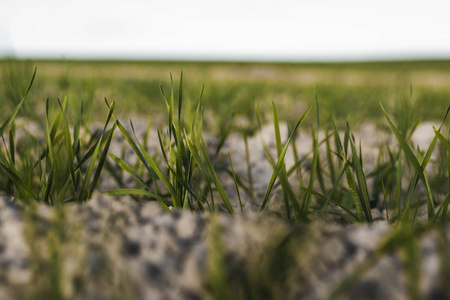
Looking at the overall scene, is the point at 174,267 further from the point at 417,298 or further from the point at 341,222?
the point at 341,222

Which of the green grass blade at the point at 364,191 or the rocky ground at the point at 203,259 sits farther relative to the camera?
the green grass blade at the point at 364,191

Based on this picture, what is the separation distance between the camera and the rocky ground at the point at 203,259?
434 millimetres

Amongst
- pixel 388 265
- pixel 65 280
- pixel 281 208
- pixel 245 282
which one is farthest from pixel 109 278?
pixel 281 208

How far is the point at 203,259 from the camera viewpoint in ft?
1.57

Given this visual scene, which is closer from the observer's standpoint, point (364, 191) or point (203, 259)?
point (203, 259)

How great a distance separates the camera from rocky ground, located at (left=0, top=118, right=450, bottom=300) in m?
0.43

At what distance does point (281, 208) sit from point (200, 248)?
0.43 m

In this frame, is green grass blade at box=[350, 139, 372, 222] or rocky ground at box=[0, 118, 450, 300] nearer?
rocky ground at box=[0, 118, 450, 300]

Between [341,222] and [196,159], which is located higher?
[196,159]

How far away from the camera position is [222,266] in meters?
0.43

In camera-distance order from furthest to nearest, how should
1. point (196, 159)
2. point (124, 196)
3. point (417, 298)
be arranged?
point (124, 196), point (196, 159), point (417, 298)

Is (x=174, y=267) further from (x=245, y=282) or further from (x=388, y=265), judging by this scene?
(x=388, y=265)

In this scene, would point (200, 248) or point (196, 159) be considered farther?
point (196, 159)

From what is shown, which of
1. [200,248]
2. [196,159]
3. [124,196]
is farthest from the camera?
[124,196]
